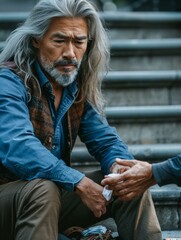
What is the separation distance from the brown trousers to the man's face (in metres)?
0.62

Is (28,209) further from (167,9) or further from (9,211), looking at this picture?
(167,9)

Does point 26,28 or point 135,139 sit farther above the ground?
point 26,28

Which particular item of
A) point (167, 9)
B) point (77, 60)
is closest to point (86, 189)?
point (77, 60)

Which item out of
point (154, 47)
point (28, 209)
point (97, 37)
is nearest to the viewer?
point (28, 209)

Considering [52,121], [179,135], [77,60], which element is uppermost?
[77,60]

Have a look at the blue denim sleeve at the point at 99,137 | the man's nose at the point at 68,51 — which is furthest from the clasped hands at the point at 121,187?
the man's nose at the point at 68,51

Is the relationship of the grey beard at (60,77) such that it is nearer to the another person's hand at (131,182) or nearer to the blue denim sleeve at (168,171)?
the another person's hand at (131,182)

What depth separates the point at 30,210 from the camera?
2.84 metres

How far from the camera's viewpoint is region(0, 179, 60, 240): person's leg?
2.81 metres

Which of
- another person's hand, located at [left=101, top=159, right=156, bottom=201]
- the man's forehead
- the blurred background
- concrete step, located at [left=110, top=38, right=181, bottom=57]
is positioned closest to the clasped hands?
another person's hand, located at [left=101, top=159, right=156, bottom=201]

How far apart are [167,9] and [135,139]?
9.14 ft

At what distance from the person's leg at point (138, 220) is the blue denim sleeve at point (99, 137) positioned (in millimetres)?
374

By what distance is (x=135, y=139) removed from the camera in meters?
4.57

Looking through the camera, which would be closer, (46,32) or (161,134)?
(46,32)
